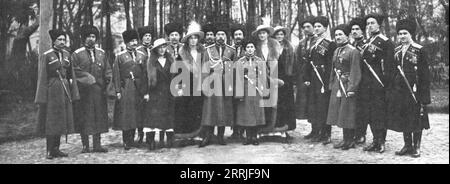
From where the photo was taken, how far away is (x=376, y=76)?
6.35 metres

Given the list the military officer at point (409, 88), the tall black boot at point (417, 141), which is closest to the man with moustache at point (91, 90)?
the military officer at point (409, 88)

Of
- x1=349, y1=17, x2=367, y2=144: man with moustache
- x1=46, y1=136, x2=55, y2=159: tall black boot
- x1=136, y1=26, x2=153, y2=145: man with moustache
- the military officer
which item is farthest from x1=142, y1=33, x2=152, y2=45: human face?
the military officer

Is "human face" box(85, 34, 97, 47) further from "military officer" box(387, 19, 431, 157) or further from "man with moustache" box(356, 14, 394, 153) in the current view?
"military officer" box(387, 19, 431, 157)

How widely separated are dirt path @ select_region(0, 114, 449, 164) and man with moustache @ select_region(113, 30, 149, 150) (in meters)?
0.42

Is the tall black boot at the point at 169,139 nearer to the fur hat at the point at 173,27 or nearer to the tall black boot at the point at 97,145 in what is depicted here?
the tall black boot at the point at 97,145

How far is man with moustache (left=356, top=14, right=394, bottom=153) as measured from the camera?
627 cm

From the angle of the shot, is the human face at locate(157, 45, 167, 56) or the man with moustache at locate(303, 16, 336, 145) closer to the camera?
the human face at locate(157, 45, 167, 56)

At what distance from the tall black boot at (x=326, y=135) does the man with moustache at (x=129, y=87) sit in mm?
2789

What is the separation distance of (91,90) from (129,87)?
534 mm

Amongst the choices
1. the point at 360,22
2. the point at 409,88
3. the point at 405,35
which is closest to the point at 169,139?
the point at 360,22

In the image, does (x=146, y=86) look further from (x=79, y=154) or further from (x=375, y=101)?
(x=375, y=101)

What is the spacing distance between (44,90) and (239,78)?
2.67 meters

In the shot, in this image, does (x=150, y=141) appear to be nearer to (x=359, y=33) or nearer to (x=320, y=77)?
(x=320, y=77)
